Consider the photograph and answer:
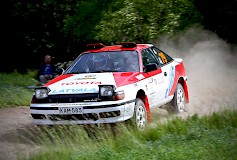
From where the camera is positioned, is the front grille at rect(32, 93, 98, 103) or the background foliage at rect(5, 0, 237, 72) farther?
the background foliage at rect(5, 0, 237, 72)

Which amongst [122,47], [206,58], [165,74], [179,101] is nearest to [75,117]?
[122,47]

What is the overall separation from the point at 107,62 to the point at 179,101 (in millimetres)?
2239

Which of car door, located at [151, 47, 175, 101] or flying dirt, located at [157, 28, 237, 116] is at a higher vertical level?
car door, located at [151, 47, 175, 101]

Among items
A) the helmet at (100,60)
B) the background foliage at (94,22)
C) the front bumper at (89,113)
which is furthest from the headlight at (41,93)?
the background foliage at (94,22)

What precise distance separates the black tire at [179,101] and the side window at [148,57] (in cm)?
101

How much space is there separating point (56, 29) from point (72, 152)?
1584 centimetres

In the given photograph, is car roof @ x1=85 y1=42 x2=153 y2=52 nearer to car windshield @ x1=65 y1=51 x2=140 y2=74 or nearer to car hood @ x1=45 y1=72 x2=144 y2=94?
Answer: car windshield @ x1=65 y1=51 x2=140 y2=74

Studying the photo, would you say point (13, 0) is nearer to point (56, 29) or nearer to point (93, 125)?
point (56, 29)

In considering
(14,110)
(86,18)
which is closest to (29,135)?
(14,110)

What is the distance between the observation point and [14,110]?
12.5m

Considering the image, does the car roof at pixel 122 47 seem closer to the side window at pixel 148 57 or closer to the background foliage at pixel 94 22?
the side window at pixel 148 57

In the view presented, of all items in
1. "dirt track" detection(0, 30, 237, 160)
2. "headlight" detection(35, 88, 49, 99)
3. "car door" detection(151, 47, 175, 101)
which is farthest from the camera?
"car door" detection(151, 47, 175, 101)

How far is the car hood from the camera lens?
28.8 feet

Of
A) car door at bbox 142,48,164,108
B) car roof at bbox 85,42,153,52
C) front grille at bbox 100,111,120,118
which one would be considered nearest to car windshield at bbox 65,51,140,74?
car roof at bbox 85,42,153,52
